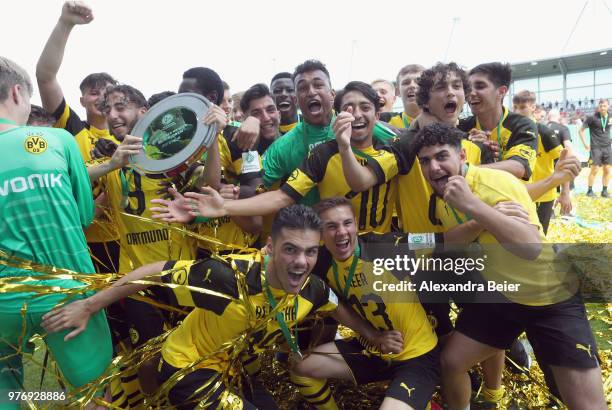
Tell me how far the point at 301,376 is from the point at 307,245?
3.47 ft

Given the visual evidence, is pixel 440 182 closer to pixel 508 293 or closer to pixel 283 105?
pixel 508 293

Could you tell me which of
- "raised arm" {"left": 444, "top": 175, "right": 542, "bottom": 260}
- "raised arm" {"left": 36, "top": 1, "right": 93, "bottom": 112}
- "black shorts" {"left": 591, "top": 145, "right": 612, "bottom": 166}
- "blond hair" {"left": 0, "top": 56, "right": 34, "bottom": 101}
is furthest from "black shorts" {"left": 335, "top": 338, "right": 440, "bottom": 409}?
"black shorts" {"left": 591, "top": 145, "right": 612, "bottom": 166}

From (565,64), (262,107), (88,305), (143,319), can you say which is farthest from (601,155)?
(565,64)

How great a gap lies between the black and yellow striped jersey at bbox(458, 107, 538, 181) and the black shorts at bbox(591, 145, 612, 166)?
1027 cm

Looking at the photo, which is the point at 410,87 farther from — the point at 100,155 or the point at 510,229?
the point at 100,155

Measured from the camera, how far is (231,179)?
3367 mm

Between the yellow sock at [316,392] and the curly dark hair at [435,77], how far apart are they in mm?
2264

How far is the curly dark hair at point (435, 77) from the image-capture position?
338cm

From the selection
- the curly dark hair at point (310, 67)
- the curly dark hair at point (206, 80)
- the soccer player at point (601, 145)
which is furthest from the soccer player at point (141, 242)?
the soccer player at point (601, 145)

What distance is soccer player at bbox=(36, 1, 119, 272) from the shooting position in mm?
2686

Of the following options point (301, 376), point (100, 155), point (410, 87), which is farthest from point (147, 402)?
point (410, 87)

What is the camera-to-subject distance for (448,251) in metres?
2.81

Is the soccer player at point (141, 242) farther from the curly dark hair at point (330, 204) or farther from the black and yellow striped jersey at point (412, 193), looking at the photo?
the black and yellow striped jersey at point (412, 193)

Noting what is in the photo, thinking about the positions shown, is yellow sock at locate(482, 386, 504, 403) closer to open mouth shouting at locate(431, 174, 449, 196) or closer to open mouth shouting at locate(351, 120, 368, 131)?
open mouth shouting at locate(431, 174, 449, 196)
